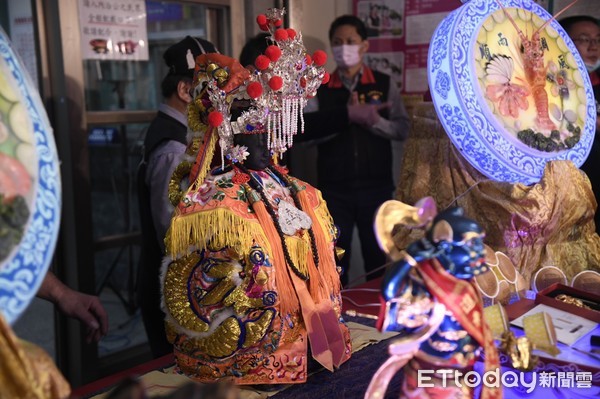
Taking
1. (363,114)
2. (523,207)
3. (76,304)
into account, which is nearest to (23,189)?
(76,304)

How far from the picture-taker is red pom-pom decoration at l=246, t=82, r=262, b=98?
1447mm

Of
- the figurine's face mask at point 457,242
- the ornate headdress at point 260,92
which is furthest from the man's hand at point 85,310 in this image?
the figurine's face mask at point 457,242

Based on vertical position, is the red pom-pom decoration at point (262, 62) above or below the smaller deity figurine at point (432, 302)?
above

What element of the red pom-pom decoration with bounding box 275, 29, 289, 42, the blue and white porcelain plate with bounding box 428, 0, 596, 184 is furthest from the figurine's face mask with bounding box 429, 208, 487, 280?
the blue and white porcelain plate with bounding box 428, 0, 596, 184

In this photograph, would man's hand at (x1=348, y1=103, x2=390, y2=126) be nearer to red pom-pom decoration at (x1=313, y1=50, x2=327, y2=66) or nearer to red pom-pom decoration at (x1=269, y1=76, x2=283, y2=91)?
red pom-pom decoration at (x1=313, y1=50, x2=327, y2=66)

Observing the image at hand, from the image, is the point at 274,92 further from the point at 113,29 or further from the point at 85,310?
the point at 113,29

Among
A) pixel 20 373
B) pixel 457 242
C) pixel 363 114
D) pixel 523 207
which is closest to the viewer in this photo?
pixel 20 373

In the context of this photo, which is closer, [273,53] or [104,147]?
[273,53]

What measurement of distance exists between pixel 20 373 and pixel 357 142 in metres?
2.38

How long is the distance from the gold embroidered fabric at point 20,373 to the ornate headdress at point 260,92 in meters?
0.73

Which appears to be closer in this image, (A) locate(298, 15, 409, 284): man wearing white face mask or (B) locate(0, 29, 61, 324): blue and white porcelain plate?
(B) locate(0, 29, 61, 324): blue and white porcelain plate

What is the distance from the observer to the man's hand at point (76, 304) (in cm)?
141

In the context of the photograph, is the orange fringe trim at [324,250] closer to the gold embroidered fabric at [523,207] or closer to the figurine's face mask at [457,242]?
the gold embroidered fabric at [523,207]

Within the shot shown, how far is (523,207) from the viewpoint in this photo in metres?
1.93
